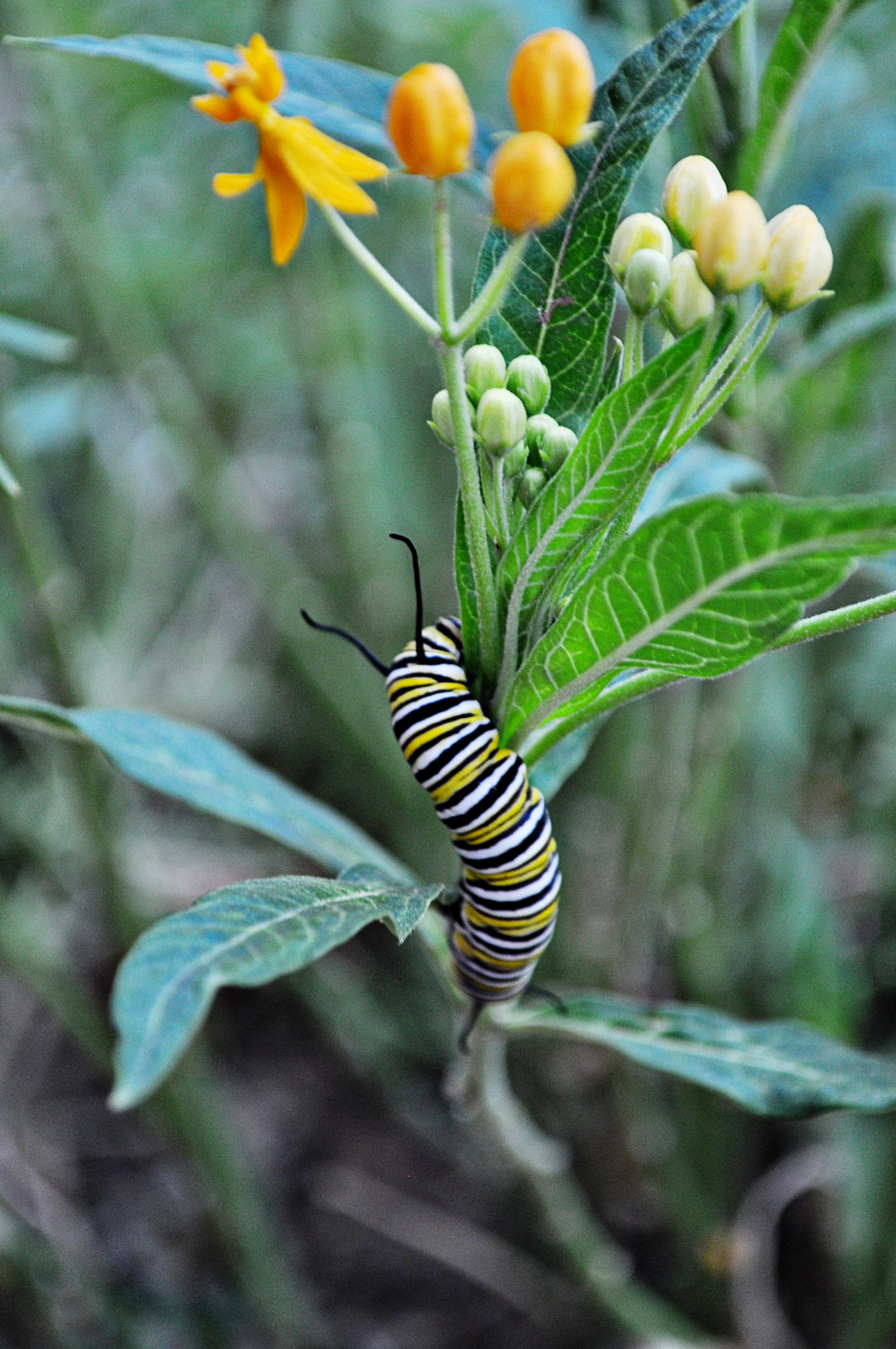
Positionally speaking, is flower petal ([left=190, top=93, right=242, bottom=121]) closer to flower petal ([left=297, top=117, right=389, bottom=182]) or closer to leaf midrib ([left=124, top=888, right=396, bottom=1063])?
flower petal ([left=297, top=117, right=389, bottom=182])

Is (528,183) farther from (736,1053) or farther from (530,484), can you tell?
(736,1053)

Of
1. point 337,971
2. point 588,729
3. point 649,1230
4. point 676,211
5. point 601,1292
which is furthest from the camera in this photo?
point 337,971

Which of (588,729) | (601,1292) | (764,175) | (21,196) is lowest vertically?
(601,1292)

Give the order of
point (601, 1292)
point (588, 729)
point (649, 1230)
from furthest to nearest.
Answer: point (649, 1230), point (601, 1292), point (588, 729)

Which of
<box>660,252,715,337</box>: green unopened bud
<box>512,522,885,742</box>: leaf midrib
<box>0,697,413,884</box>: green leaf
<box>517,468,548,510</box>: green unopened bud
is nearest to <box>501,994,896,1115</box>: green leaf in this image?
<box>0,697,413,884</box>: green leaf

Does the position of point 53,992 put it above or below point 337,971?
above

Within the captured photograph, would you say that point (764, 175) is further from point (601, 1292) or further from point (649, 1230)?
point (649, 1230)

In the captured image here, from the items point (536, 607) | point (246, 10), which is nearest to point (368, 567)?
point (246, 10)
